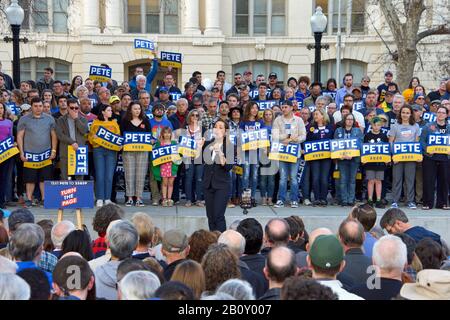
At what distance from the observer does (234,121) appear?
45.9 ft

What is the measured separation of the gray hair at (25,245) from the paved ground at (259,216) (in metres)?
6.24

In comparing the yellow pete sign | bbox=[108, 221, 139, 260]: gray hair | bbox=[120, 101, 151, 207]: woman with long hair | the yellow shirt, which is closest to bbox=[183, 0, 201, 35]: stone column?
bbox=[120, 101, 151, 207]: woman with long hair

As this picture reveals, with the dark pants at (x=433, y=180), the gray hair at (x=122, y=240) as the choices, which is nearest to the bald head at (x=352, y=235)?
the gray hair at (x=122, y=240)

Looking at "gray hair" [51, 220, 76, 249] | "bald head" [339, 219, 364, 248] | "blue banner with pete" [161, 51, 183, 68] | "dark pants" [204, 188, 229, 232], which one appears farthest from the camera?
"blue banner with pete" [161, 51, 183, 68]

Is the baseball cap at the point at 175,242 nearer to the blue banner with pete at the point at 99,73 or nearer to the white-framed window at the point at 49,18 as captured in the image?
the blue banner with pete at the point at 99,73

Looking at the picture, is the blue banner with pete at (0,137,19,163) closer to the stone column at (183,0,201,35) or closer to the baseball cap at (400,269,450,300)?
the baseball cap at (400,269,450,300)

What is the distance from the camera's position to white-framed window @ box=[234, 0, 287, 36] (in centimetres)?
3716

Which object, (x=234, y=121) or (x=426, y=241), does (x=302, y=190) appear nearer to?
(x=234, y=121)

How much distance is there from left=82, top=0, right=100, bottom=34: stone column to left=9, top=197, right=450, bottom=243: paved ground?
22.4 meters

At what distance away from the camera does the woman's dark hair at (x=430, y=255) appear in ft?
21.5

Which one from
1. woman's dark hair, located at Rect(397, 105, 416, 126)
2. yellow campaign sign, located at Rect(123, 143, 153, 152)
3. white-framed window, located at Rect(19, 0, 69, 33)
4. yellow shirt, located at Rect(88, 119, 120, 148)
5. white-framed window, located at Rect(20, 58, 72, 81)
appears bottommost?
yellow campaign sign, located at Rect(123, 143, 153, 152)

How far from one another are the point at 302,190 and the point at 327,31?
2328 centimetres

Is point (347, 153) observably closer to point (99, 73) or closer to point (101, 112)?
point (101, 112)
